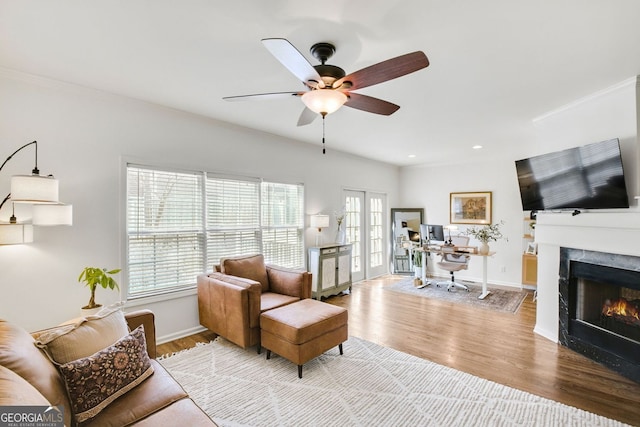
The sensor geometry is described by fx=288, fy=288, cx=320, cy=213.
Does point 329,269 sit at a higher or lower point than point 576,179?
lower

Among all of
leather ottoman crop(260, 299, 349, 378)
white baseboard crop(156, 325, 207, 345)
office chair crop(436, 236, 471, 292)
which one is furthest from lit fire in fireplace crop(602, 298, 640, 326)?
white baseboard crop(156, 325, 207, 345)

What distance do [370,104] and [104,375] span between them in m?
2.34

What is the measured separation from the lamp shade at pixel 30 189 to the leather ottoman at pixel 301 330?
2009 mm

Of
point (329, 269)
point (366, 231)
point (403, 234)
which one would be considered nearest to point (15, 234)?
point (329, 269)

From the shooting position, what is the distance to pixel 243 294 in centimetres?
282

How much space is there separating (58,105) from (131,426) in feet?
9.30

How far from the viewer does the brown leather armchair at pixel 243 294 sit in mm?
2855

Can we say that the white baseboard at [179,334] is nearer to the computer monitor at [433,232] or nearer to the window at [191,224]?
the window at [191,224]

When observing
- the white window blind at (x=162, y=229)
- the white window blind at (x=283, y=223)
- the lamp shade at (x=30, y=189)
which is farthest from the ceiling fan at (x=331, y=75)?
the white window blind at (x=283, y=223)

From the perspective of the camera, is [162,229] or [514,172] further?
[514,172]

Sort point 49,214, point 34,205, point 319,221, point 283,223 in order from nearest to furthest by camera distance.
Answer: point 49,214 → point 34,205 → point 283,223 → point 319,221

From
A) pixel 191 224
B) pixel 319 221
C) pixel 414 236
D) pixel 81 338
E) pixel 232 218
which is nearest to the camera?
pixel 81 338

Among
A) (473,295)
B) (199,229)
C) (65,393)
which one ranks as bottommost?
(473,295)

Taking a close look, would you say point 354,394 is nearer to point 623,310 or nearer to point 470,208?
point 623,310
